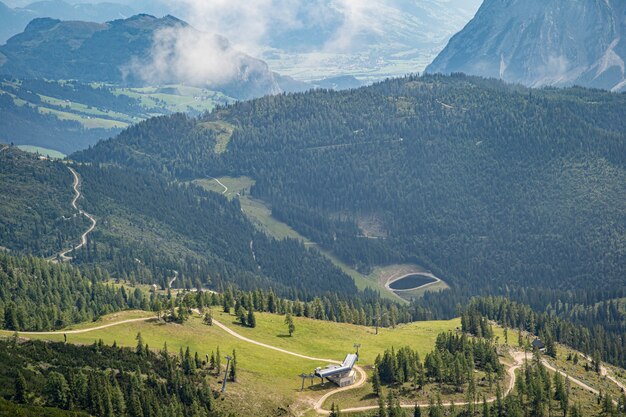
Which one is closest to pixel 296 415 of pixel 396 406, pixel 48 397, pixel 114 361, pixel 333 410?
pixel 333 410

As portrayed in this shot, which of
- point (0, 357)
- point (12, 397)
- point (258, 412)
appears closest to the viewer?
point (12, 397)

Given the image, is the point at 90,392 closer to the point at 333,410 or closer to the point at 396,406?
the point at 333,410

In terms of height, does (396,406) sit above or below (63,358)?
below

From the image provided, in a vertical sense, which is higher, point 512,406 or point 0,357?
point 0,357

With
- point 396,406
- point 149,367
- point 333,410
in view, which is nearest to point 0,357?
point 149,367

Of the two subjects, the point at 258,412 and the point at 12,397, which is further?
the point at 258,412

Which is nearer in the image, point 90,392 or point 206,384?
point 90,392

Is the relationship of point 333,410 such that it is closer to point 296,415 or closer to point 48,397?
point 296,415

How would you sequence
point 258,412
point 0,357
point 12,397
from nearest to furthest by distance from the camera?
point 12,397 → point 0,357 → point 258,412

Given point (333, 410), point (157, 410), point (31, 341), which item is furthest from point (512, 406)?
point (31, 341)
